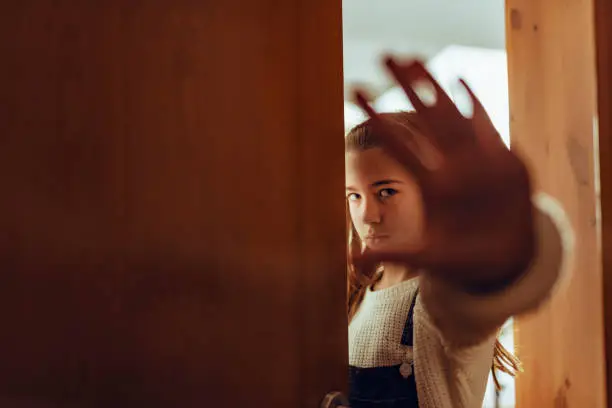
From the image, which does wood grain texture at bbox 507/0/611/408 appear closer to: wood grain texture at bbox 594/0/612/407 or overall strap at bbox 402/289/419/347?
wood grain texture at bbox 594/0/612/407

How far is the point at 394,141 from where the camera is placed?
749 millimetres

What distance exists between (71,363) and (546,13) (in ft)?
2.88

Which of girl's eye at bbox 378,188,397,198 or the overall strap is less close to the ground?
girl's eye at bbox 378,188,397,198

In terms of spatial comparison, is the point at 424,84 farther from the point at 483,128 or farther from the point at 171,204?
the point at 171,204

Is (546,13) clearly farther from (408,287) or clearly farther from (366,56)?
(408,287)

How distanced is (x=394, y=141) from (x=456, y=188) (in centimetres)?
10

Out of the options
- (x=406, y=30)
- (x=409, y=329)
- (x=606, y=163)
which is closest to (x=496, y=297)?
(x=409, y=329)

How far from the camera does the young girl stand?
75 cm

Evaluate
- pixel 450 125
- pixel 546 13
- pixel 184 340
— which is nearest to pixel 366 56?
pixel 450 125

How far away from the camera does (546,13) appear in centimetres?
95

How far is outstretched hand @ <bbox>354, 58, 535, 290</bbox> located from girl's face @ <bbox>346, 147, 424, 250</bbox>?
14 cm

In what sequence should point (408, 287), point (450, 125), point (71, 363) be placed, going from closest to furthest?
point (71, 363) → point (450, 125) → point (408, 287)

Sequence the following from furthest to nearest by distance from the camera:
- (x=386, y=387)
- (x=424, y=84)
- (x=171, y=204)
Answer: (x=386, y=387) → (x=424, y=84) → (x=171, y=204)

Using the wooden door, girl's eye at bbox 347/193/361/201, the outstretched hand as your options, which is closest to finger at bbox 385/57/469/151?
the outstretched hand
